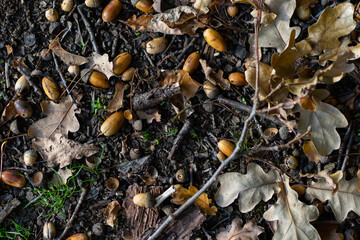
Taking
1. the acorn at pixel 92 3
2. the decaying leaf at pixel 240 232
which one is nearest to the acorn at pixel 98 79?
the acorn at pixel 92 3

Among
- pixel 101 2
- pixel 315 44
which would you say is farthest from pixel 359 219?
pixel 101 2

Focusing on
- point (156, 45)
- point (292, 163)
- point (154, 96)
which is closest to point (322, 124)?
point (292, 163)

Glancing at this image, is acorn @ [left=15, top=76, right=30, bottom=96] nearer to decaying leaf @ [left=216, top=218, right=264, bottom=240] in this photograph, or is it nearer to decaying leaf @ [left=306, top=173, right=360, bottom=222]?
decaying leaf @ [left=216, top=218, right=264, bottom=240]

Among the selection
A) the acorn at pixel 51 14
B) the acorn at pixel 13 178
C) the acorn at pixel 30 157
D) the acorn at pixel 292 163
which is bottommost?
the acorn at pixel 292 163

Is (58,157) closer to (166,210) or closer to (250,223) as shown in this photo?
(166,210)

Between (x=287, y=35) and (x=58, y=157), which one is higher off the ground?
(x=287, y=35)

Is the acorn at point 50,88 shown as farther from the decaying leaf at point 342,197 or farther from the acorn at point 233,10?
the decaying leaf at point 342,197
